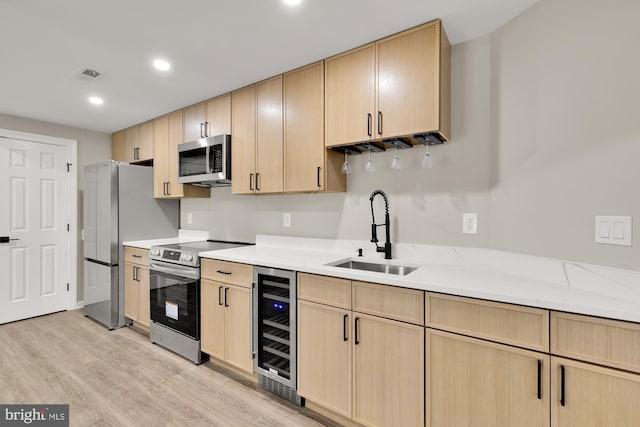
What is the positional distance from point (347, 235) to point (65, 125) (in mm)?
3973

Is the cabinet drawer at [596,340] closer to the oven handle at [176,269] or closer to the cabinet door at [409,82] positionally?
the cabinet door at [409,82]

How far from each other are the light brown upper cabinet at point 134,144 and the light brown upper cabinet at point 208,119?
30.2 inches

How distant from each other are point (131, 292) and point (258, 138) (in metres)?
2.24

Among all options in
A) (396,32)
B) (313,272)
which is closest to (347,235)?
(313,272)

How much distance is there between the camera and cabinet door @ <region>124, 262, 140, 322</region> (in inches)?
125

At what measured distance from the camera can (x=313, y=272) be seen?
1850 millimetres

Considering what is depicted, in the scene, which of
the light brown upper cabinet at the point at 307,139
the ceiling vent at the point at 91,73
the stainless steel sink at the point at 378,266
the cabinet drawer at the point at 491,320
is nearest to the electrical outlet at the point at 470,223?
the stainless steel sink at the point at 378,266

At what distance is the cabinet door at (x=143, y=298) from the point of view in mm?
3053

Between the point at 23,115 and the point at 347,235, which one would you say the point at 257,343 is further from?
the point at 23,115

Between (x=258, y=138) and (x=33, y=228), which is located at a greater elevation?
(x=258, y=138)

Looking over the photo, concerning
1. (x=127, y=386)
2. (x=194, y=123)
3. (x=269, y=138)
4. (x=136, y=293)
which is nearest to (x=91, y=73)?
(x=194, y=123)

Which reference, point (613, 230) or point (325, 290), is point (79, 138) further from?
point (613, 230)

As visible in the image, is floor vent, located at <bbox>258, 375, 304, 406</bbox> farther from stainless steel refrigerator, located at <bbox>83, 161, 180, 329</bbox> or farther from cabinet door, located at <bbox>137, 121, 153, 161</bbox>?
cabinet door, located at <bbox>137, 121, 153, 161</bbox>

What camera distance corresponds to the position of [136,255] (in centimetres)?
321
